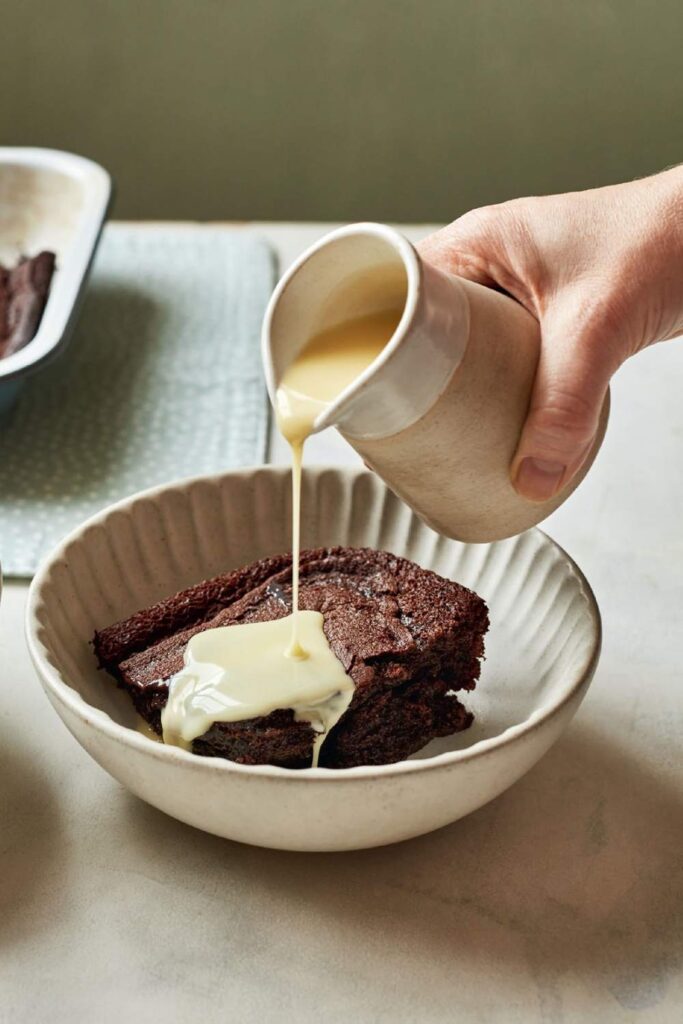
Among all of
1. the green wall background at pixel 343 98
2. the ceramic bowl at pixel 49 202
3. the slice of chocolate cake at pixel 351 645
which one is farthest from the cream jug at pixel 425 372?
the green wall background at pixel 343 98

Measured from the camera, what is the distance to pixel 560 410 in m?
0.90

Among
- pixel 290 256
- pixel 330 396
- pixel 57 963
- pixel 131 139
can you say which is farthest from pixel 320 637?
pixel 131 139

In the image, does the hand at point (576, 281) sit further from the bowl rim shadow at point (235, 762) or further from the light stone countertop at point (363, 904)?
the light stone countertop at point (363, 904)

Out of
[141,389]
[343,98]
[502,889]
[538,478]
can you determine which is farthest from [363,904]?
[343,98]

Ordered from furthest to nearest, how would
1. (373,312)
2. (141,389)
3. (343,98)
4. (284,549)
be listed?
(343,98) → (141,389) → (284,549) → (373,312)

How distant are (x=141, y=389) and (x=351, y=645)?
2.67 feet

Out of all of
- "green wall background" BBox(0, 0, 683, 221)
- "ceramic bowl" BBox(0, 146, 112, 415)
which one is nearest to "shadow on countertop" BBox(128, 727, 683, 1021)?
"ceramic bowl" BBox(0, 146, 112, 415)

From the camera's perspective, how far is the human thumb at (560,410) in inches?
35.4

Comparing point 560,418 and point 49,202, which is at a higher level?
point 560,418

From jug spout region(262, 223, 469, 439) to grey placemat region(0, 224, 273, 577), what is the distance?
1.72 feet

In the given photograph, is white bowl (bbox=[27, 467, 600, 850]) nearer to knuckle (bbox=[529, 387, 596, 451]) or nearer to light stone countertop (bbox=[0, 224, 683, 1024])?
light stone countertop (bbox=[0, 224, 683, 1024])

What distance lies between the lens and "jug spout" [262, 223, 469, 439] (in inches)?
31.7

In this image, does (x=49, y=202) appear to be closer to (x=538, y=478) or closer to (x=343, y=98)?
(x=343, y=98)

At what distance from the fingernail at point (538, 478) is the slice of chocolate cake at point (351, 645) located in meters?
0.15
